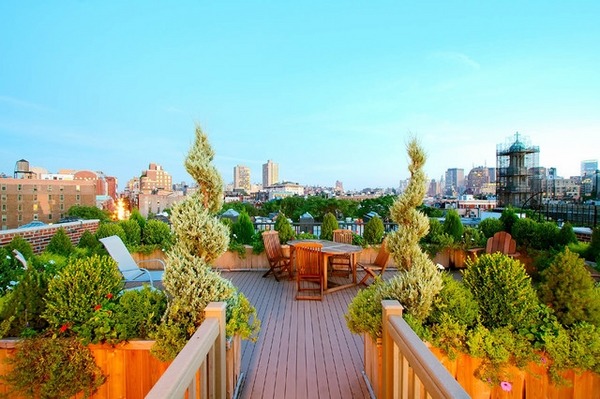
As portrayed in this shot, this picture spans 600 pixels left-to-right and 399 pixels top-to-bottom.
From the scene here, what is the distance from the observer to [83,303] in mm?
2398

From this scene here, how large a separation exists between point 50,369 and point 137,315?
2.05 feet

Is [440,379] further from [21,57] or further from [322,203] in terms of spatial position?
[322,203]

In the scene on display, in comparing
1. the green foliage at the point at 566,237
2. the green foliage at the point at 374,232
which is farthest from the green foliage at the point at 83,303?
the green foliage at the point at 566,237

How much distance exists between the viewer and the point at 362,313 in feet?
8.62

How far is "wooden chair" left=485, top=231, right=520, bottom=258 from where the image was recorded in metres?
6.36

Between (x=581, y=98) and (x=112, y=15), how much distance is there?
18183mm

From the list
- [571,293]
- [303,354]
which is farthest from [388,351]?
[571,293]

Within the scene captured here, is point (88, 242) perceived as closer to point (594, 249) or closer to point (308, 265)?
point (308, 265)

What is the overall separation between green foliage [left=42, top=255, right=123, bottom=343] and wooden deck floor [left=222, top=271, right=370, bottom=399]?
4.04ft

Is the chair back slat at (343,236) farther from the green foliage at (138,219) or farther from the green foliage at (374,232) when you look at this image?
the green foliage at (138,219)

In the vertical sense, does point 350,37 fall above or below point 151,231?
above

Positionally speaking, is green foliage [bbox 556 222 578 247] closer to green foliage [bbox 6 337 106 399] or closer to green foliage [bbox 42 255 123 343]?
green foliage [bbox 42 255 123 343]

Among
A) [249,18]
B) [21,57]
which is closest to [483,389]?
[249,18]

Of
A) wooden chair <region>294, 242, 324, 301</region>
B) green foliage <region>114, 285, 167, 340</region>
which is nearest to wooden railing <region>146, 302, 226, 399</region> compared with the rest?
green foliage <region>114, 285, 167, 340</region>
